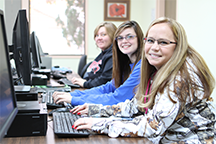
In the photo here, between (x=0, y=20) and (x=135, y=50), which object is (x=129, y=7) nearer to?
(x=135, y=50)

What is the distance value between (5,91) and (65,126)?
363 mm

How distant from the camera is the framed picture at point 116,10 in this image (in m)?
5.27

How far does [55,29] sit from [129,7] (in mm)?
1744

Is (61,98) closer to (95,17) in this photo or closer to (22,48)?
(22,48)

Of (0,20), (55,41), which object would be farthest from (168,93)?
(55,41)

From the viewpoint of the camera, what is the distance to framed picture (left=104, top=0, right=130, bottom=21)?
207 inches

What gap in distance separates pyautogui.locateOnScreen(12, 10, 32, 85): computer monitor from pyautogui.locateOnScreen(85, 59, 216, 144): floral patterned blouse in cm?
61

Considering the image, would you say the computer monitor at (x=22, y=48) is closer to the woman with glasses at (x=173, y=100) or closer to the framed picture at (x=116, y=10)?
the woman with glasses at (x=173, y=100)

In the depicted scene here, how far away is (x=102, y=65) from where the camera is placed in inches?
87.5

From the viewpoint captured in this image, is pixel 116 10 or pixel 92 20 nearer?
pixel 92 20

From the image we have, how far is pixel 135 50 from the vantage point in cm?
160

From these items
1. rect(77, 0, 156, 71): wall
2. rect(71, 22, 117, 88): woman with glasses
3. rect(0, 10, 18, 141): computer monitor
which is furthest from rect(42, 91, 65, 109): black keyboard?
rect(77, 0, 156, 71): wall

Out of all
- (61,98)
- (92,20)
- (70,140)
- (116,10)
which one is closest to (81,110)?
(61,98)

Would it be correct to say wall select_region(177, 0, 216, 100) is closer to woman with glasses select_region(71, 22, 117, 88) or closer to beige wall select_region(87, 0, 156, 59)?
woman with glasses select_region(71, 22, 117, 88)
